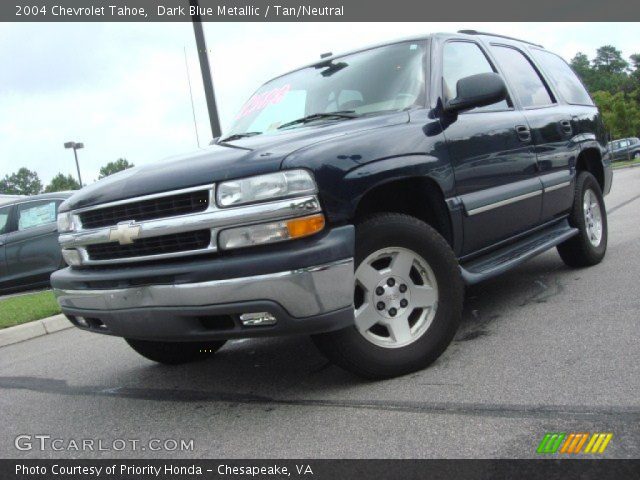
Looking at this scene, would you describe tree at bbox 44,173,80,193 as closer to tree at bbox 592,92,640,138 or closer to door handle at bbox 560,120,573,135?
tree at bbox 592,92,640,138

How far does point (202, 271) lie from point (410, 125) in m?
1.42

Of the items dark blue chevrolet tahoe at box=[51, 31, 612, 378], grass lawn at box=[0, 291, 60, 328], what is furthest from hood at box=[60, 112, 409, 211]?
grass lawn at box=[0, 291, 60, 328]

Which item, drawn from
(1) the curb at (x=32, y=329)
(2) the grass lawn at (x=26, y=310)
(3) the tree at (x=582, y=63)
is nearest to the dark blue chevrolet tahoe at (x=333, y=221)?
(1) the curb at (x=32, y=329)

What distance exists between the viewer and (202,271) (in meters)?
2.84

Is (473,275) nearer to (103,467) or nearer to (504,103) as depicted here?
(504,103)

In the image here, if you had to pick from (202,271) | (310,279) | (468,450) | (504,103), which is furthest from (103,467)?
(504,103)

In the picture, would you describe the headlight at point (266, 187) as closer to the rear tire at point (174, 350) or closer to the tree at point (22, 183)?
the rear tire at point (174, 350)

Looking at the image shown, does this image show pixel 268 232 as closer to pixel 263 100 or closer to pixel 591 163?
pixel 263 100

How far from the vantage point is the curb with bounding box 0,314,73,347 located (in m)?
5.98

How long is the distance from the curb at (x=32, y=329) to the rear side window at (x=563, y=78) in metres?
4.99

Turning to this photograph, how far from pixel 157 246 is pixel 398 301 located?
3.96 feet

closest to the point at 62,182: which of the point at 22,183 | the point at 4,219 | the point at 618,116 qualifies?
the point at 22,183

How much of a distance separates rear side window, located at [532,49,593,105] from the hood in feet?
8.70

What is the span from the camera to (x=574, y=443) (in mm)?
2355
